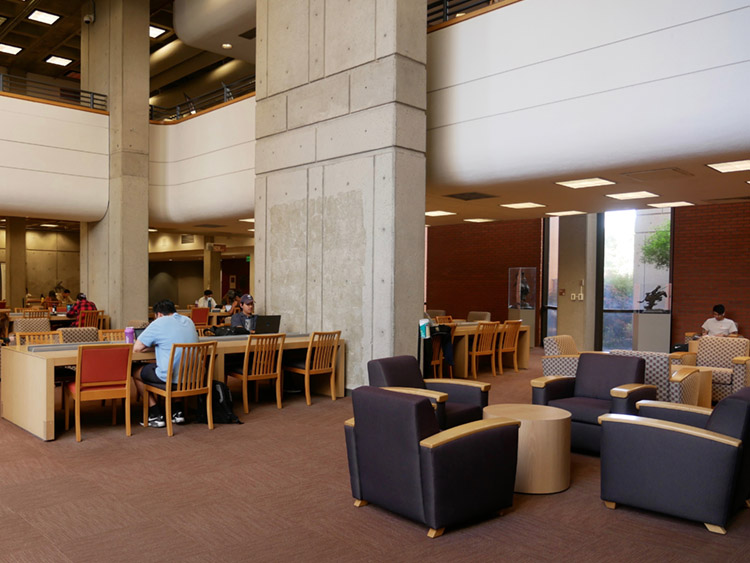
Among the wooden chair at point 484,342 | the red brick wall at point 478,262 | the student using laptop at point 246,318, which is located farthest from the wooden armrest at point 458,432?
the red brick wall at point 478,262

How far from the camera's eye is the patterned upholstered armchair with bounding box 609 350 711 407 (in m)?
5.48

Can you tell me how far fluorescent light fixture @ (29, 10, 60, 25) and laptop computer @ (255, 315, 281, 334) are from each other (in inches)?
390

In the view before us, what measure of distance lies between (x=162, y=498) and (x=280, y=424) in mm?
2050

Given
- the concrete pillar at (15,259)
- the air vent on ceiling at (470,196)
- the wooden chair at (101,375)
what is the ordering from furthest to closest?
the concrete pillar at (15,259) → the air vent on ceiling at (470,196) → the wooden chair at (101,375)

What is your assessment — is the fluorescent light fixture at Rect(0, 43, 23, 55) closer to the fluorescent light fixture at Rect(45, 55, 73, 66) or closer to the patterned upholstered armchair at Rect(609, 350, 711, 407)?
the fluorescent light fixture at Rect(45, 55, 73, 66)

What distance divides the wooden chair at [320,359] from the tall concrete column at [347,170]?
302 mm

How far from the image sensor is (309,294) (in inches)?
307

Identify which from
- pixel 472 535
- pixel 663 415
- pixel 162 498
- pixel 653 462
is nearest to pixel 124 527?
pixel 162 498

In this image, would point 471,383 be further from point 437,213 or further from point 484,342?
point 437,213

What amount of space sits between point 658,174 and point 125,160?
901cm

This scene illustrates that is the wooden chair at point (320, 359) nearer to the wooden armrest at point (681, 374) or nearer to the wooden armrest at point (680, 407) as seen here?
the wooden armrest at point (681, 374)

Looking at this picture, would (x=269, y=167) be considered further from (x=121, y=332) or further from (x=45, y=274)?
(x=45, y=274)

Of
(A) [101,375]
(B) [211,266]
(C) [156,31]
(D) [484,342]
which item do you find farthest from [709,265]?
(B) [211,266]

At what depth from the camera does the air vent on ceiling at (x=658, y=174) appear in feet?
21.2
